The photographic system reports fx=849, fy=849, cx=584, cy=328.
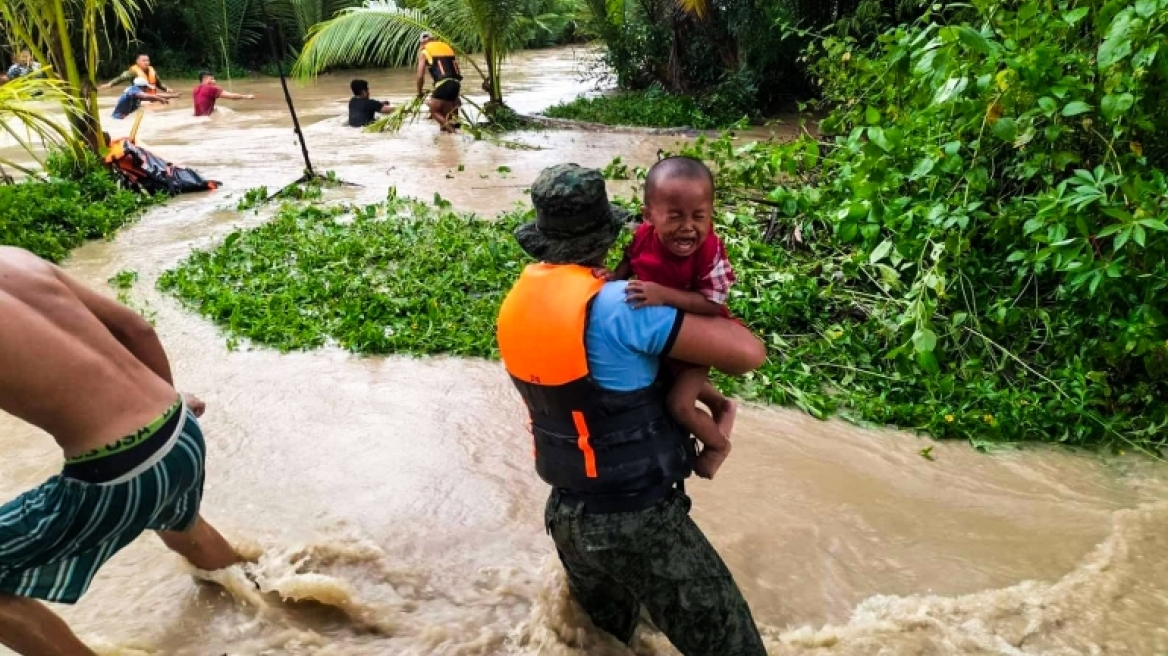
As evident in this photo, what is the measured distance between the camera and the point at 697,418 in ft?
7.33

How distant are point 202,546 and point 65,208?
595cm

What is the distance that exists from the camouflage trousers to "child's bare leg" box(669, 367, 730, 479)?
0.15 metres

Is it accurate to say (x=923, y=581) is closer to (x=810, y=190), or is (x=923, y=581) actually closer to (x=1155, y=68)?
(x=1155, y=68)

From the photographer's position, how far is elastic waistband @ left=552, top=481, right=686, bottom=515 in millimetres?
2145

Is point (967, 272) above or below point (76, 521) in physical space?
below

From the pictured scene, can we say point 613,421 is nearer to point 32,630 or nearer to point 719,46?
point 32,630

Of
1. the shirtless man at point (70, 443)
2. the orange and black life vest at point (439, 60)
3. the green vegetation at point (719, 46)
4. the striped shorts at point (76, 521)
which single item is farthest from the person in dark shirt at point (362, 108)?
the striped shorts at point (76, 521)

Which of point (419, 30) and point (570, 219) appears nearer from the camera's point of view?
point (570, 219)

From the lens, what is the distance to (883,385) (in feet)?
14.9

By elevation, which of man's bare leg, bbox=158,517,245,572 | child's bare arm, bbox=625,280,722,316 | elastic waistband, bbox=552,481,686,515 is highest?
child's bare arm, bbox=625,280,722,316

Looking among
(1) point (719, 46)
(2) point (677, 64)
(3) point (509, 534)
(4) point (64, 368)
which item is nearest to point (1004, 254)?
(3) point (509, 534)

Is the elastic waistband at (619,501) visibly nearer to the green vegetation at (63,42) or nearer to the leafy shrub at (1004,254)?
the leafy shrub at (1004,254)

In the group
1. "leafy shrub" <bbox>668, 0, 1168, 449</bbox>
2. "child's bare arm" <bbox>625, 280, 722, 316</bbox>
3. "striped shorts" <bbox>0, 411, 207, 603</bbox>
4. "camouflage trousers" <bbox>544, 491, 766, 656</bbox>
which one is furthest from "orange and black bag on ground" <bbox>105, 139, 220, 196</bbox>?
"child's bare arm" <bbox>625, 280, 722, 316</bbox>

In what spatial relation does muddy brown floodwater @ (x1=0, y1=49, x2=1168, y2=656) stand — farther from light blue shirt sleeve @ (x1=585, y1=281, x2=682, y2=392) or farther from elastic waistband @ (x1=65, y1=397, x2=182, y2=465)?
light blue shirt sleeve @ (x1=585, y1=281, x2=682, y2=392)
